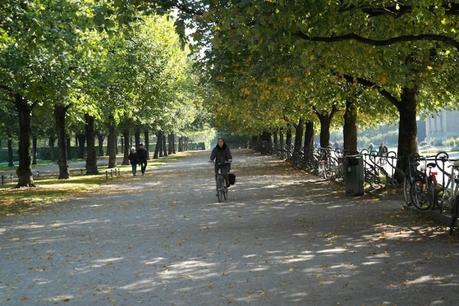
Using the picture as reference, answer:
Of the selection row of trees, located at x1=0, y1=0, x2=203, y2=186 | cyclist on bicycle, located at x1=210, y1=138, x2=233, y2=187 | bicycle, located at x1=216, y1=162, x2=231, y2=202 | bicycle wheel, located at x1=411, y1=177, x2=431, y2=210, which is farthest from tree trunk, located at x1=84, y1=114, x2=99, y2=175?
bicycle wheel, located at x1=411, y1=177, x2=431, y2=210

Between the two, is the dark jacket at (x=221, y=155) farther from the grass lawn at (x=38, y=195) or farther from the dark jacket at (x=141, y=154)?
the dark jacket at (x=141, y=154)

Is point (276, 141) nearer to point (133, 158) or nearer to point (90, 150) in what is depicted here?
point (90, 150)

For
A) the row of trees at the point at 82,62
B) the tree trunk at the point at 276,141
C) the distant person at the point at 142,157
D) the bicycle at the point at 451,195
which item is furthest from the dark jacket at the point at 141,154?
the bicycle at the point at 451,195

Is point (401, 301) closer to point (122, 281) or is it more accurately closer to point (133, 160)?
point (122, 281)

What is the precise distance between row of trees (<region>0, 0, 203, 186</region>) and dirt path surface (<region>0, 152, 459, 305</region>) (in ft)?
12.0

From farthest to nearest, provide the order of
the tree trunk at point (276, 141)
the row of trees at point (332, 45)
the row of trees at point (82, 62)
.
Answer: the tree trunk at point (276, 141) < the row of trees at point (82, 62) < the row of trees at point (332, 45)

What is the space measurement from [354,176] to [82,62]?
11.3 metres

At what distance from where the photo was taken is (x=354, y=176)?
16.7 metres

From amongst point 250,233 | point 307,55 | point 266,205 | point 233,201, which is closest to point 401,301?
point 250,233

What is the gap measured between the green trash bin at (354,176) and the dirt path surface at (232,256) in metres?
1.18

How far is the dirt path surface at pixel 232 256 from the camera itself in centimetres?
664

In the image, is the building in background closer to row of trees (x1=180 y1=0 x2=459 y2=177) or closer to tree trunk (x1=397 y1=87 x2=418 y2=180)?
tree trunk (x1=397 y1=87 x2=418 y2=180)

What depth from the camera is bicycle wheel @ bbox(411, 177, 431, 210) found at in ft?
39.5

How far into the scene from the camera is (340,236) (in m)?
10.2
